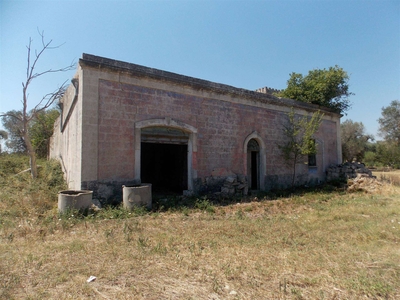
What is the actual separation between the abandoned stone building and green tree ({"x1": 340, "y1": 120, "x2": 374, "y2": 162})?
69.9 ft

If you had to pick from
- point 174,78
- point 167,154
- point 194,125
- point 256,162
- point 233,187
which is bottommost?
point 233,187

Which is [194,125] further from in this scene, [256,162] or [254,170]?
[254,170]

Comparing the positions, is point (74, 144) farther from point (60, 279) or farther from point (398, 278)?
point (398, 278)

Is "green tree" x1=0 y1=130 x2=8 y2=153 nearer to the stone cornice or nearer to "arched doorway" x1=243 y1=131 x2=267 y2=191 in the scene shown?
the stone cornice

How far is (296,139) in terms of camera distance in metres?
13.0

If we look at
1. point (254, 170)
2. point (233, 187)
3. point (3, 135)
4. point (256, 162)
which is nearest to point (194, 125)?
point (233, 187)

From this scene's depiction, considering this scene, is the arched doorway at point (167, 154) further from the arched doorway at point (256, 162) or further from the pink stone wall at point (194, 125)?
the arched doorway at point (256, 162)

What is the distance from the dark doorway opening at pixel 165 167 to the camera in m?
11.2

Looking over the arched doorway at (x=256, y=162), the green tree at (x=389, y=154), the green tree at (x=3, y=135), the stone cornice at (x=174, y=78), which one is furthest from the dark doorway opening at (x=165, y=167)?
the green tree at (x=389, y=154)

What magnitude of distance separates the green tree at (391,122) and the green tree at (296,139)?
27.9 meters

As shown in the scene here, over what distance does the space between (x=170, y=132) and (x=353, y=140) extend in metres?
32.2

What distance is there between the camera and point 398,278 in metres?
3.21

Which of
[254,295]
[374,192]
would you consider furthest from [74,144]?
[374,192]

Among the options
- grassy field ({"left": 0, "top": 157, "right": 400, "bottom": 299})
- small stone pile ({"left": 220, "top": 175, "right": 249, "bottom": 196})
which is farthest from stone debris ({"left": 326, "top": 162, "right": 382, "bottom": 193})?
small stone pile ({"left": 220, "top": 175, "right": 249, "bottom": 196})
